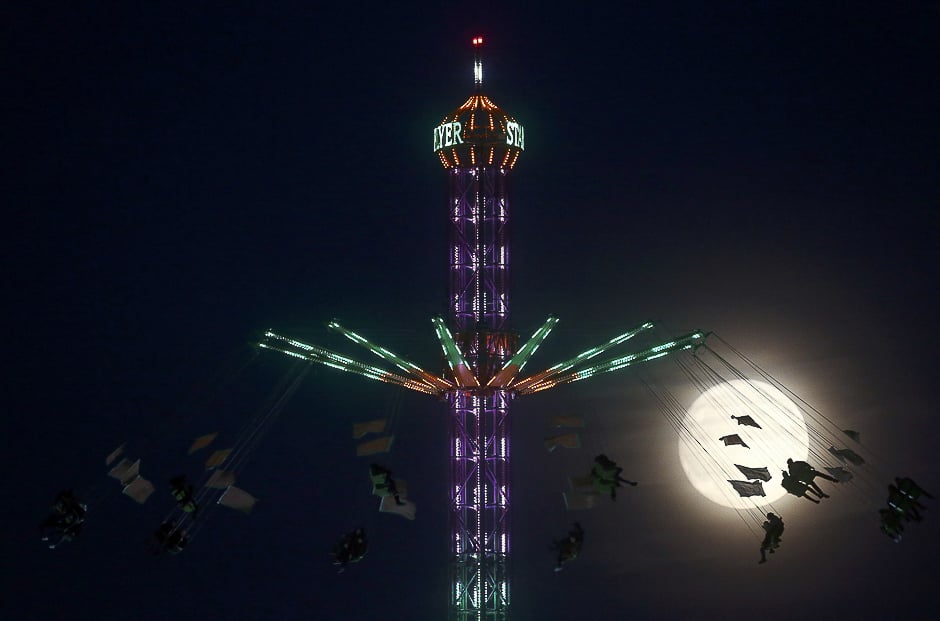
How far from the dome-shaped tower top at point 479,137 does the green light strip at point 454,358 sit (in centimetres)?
335

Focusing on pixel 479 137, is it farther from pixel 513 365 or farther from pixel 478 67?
pixel 513 365

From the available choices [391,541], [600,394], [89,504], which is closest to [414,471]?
[391,541]

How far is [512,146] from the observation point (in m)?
38.0

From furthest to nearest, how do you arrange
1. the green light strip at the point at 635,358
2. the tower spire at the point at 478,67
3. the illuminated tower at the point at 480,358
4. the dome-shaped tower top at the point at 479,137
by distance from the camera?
1. the tower spire at the point at 478,67
2. the dome-shaped tower top at the point at 479,137
3. the illuminated tower at the point at 480,358
4. the green light strip at the point at 635,358

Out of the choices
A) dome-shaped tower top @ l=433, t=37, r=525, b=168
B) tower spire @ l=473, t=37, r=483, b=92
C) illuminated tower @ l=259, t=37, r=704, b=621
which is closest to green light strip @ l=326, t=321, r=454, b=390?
illuminated tower @ l=259, t=37, r=704, b=621

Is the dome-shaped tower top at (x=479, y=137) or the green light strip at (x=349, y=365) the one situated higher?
the dome-shaped tower top at (x=479, y=137)

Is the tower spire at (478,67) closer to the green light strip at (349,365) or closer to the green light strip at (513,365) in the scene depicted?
the green light strip at (513,365)

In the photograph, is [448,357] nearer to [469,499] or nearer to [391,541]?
[469,499]

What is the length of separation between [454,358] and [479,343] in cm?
64

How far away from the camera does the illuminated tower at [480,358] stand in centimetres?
3731

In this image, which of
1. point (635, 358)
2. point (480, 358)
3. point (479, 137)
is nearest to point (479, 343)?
point (480, 358)

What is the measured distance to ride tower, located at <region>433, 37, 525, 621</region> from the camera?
37.4m

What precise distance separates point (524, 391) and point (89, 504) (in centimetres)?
1136

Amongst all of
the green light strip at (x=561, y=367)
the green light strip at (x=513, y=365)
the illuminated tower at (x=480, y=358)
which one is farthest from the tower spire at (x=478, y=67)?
the green light strip at (x=561, y=367)
